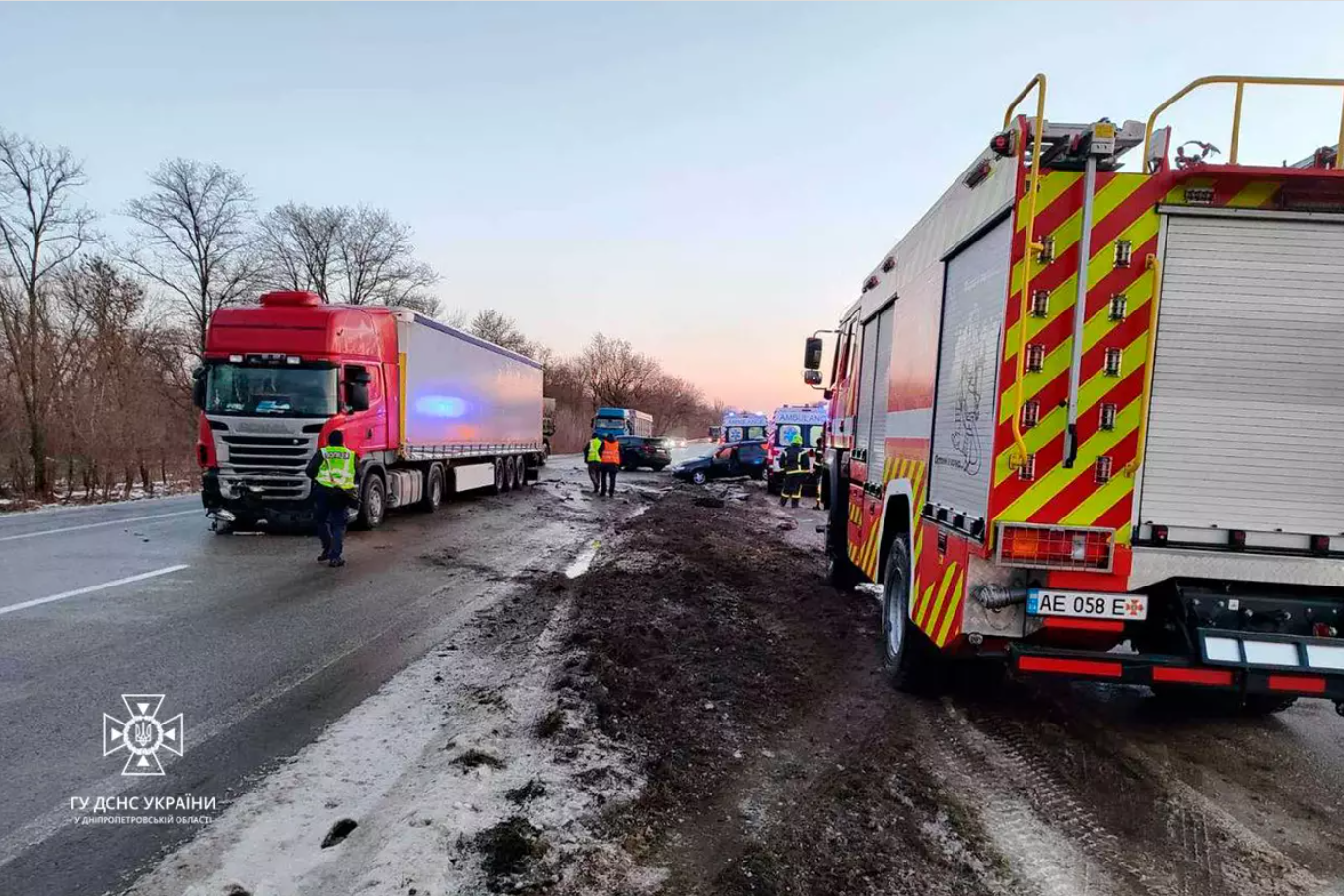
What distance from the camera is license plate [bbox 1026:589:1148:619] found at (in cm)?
360

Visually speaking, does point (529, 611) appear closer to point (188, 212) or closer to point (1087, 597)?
point (1087, 597)

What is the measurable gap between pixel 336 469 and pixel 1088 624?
8.74m

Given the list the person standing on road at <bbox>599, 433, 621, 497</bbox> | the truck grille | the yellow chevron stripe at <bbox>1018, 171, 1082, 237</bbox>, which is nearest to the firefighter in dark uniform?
the person standing on road at <bbox>599, 433, 621, 497</bbox>

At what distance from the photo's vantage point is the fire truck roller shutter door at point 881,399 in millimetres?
6297

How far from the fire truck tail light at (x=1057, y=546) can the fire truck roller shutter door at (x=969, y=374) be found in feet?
0.64

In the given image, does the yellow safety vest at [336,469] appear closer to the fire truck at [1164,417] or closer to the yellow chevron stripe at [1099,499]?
the fire truck at [1164,417]

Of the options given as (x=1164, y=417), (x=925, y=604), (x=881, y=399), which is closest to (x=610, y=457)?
(x=881, y=399)

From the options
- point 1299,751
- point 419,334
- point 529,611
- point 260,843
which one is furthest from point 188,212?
point 1299,751

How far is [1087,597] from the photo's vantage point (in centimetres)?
361

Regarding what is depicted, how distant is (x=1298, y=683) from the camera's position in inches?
136

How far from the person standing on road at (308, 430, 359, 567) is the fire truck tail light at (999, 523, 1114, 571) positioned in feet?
27.1

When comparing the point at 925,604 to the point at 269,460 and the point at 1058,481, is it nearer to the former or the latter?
the point at 1058,481

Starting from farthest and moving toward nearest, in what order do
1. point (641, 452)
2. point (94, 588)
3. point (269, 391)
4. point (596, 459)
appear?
1. point (641, 452)
2. point (596, 459)
3. point (269, 391)
4. point (94, 588)

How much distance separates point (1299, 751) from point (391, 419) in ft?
42.5
